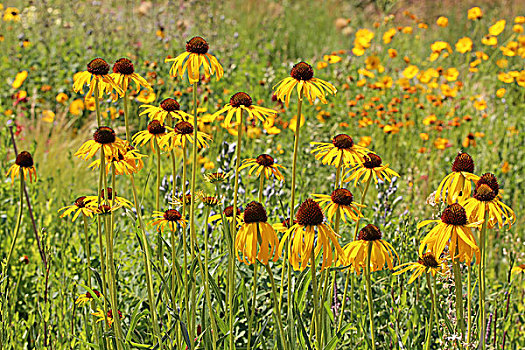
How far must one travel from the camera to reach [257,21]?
740 centimetres

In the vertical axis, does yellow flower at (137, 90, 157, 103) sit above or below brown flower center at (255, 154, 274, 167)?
above

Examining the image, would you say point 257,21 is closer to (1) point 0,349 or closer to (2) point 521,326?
(2) point 521,326

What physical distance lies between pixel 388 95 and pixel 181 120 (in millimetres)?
3614

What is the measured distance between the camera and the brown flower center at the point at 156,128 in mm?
1583

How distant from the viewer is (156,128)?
5.21 ft

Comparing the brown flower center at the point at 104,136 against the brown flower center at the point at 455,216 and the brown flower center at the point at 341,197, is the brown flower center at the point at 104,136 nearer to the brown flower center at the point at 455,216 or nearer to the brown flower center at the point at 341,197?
the brown flower center at the point at 341,197

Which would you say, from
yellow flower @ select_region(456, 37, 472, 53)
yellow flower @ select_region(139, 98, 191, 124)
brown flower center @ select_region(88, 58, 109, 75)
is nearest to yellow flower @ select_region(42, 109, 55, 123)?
yellow flower @ select_region(139, 98, 191, 124)

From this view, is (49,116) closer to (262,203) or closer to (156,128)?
(262,203)

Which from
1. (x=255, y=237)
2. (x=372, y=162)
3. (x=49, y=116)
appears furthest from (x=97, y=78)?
(x=49, y=116)

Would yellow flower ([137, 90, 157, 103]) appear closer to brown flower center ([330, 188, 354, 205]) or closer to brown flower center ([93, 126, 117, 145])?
brown flower center ([93, 126, 117, 145])

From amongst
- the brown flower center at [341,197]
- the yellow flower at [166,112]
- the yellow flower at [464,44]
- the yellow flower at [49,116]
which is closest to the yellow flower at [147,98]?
the yellow flower at [49,116]

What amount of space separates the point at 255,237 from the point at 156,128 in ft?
1.57

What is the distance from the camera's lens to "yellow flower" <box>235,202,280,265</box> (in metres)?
1.32

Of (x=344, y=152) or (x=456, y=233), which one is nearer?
(x=456, y=233)
